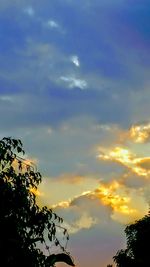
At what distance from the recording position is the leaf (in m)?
17.5

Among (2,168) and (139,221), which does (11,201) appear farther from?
(139,221)

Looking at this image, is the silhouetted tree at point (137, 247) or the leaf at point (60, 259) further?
the silhouetted tree at point (137, 247)

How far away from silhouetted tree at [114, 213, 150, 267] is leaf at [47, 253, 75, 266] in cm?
6798

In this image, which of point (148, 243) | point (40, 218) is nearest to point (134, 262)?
point (148, 243)

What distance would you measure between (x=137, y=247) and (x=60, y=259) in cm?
7263

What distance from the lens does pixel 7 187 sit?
19.8m

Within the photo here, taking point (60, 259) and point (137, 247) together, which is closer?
point (60, 259)

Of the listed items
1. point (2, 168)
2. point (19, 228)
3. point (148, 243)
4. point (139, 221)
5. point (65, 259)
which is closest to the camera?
point (65, 259)

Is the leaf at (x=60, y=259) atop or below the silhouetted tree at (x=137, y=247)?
below

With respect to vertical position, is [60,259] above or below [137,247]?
below

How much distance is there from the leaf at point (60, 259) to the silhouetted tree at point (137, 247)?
6798 centimetres

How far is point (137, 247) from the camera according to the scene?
88.4 meters

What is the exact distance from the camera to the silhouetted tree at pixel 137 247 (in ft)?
280

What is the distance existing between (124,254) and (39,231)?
78043 mm
